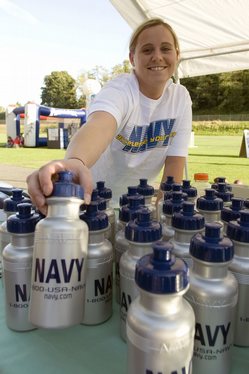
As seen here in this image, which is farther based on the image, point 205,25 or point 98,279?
point 205,25

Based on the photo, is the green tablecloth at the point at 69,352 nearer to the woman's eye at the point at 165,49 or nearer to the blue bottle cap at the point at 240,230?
the blue bottle cap at the point at 240,230

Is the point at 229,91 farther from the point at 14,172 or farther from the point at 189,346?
the point at 189,346

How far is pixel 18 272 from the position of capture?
19.4 inches

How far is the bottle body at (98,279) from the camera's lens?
501 millimetres

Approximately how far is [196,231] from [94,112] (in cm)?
50

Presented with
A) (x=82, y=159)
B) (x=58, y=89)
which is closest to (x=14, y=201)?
(x=82, y=159)

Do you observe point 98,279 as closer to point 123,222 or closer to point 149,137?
point 123,222

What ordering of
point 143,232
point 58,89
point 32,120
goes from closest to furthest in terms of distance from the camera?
1. point 143,232
2. point 32,120
3. point 58,89

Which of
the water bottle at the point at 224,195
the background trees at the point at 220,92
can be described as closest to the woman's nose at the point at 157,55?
the water bottle at the point at 224,195

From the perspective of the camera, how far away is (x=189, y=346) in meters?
0.33

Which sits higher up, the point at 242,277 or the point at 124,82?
the point at 124,82

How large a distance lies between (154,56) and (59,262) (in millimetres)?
805

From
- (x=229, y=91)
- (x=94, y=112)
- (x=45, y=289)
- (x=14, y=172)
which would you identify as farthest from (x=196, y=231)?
(x=229, y=91)

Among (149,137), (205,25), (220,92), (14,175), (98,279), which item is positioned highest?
(220,92)
